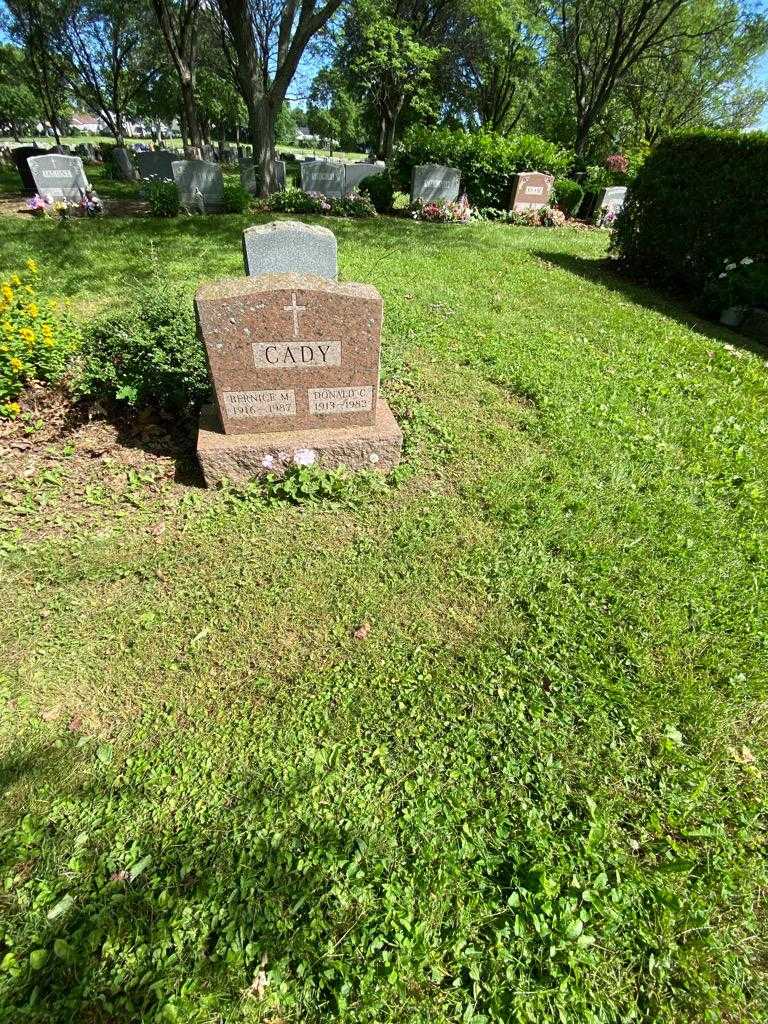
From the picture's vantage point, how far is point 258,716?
2.35m

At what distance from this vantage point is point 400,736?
229cm

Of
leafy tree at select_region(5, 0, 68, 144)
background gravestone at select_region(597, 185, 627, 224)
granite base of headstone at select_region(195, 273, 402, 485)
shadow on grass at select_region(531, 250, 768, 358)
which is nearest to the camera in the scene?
granite base of headstone at select_region(195, 273, 402, 485)

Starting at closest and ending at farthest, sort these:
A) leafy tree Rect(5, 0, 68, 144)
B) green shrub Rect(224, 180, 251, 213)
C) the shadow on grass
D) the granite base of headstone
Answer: the granite base of headstone → the shadow on grass → green shrub Rect(224, 180, 251, 213) → leafy tree Rect(5, 0, 68, 144)

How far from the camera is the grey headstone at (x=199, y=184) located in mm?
11430

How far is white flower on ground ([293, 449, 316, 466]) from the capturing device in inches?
143

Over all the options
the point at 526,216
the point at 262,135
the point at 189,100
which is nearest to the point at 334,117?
the point at 189,100

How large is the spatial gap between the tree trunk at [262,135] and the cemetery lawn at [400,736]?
40.7 ft

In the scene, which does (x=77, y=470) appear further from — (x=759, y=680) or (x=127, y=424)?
(x=759, y=680)

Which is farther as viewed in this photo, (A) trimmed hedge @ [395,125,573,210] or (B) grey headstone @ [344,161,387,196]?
(B) grey headstone @ [344,161,387,196]

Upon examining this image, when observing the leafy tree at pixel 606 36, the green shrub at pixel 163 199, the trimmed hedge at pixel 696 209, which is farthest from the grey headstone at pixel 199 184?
the leafy tree at pixel 606 36

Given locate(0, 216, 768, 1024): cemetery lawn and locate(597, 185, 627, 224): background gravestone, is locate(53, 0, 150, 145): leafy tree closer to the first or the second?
locate(597, 185, 627, 224): background gravestone

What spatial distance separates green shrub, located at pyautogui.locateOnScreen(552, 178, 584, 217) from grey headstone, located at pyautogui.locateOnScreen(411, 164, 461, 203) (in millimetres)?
3370

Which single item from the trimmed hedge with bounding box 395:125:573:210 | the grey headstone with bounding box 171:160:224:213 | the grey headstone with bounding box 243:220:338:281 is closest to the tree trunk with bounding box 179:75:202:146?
the grey headstone with bounding box 171:160:224:213

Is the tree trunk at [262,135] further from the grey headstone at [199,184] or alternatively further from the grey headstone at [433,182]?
the grey headstone at [433,182]
